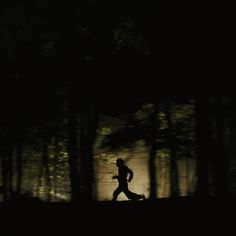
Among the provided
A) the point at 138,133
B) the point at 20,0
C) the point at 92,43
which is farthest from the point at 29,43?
the point at 138,133

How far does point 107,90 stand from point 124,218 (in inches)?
234

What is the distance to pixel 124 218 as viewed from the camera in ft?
37.9

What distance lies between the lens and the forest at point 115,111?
14.0m

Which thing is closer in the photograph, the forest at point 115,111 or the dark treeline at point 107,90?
the forest at point 115,111

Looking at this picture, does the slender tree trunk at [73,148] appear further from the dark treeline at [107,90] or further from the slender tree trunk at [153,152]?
the slender tree trunk at [153,152]

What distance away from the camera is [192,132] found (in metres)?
18.4


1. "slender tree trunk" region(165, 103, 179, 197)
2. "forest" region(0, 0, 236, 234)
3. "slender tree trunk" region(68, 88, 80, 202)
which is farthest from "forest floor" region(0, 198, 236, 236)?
"slender tree trunk" region(165, 103, 179, 197)

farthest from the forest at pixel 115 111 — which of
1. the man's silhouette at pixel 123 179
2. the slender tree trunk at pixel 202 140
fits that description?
the man's silhouette at pixel 123 179

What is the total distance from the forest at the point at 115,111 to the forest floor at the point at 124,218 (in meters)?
0.04

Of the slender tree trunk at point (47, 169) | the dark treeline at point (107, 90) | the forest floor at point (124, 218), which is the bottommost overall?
the forest floor at point (124, 218)

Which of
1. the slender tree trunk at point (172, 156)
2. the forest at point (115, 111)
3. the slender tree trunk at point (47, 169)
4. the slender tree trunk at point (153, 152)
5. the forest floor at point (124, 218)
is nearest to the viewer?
the forest floor at point (124, 218)

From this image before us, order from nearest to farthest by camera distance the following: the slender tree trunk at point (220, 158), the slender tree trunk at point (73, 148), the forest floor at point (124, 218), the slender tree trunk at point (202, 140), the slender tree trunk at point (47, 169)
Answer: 1. the forest floor at point (124, 218)
2. the slender tree trunk at point (202, 140)
3. the slender tree trunk at point (220, 158)
4. the slender tree trunk at point (73, 148)
5. the slender tree trunk at point (47, 169)

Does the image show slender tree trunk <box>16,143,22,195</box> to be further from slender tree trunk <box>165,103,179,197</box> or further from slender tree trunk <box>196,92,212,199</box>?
slender tree trunk <box>196,92,212,199</box>

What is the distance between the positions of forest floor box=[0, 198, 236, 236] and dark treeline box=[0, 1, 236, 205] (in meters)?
2.43
